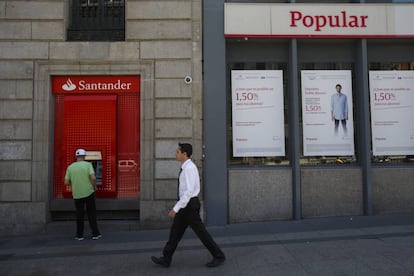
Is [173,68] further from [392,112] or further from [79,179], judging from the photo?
[392,112]

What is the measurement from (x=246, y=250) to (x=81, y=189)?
3.60 metres

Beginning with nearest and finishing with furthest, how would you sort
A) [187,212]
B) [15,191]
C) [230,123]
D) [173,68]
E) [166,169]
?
1. [187,212]
2. [15,191]
3. [166,169]
4. [173,68]
5. [230,123]

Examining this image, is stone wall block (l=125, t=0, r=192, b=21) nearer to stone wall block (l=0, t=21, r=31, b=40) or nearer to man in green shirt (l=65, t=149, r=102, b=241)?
stone wall block (l=0, t=21, r=31, b=40)

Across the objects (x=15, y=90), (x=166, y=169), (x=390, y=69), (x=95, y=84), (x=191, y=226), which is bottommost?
(x=191, y=226)

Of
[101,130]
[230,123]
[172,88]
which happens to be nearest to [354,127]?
[230,123]

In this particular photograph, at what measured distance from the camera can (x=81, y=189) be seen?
7977 millimetres

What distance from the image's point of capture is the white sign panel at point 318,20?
8.96 meters

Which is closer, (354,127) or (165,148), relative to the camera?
(165,148)

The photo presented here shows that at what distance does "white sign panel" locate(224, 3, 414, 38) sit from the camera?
896cm

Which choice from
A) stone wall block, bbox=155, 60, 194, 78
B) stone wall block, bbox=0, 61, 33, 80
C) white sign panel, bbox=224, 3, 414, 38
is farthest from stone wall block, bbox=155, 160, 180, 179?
stone wall block, bbox=0, 61, 33, 80

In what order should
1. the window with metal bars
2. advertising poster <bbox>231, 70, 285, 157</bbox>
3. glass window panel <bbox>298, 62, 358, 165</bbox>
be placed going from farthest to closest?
glass window panel <bbox>298, 62, 358, 165</bbox>
advertising poster <bbox>231, 70, 285, 157</bbox>
the window with metal bars

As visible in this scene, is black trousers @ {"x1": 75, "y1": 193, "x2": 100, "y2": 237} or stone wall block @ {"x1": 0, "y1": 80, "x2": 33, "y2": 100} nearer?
black trousers @ {"x1": 75, "y1": 193, "x2": 100, "y2": 237}

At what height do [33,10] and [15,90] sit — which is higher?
[33,10]

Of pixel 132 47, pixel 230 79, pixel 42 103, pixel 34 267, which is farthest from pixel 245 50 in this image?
pixel 34 267
